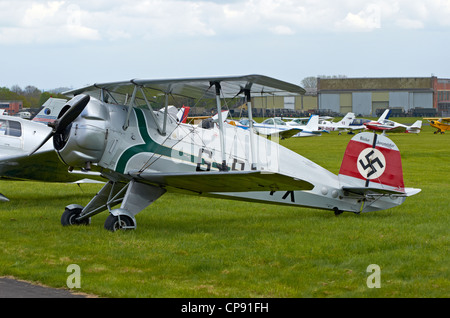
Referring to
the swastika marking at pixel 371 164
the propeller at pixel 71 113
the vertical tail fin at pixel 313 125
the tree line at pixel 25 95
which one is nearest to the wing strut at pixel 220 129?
the propeller at pixel 71 113

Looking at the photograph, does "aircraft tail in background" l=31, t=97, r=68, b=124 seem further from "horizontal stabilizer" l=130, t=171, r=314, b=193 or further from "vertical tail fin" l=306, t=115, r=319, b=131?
"vertical tail fin" l=306, t=115, r=319, b=131

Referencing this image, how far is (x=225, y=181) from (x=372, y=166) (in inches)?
121

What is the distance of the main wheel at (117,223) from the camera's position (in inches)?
357

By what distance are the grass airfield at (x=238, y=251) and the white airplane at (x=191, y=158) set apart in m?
0.40

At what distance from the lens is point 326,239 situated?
8.59 meters

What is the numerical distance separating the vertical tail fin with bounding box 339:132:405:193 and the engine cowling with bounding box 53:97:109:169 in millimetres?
4102

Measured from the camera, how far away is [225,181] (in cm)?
888

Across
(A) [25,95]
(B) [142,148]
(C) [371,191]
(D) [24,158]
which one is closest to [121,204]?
→ (B) [142,148]

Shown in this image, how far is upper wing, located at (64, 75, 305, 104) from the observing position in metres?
8.76

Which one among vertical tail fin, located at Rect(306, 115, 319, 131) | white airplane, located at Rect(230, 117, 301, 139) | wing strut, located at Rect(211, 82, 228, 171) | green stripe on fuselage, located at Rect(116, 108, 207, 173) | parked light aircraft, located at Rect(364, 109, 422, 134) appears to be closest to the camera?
wing strut, located at Rect(211, 82, 228, 171)

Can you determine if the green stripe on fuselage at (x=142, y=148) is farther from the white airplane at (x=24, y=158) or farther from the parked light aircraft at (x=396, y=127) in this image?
the parked light aircraft at (x=396, y=127)

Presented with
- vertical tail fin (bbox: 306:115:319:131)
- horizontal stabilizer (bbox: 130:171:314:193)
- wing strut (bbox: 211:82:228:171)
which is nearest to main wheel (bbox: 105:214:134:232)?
horizontal stabilizer (bbox: 130:171:314:193)
